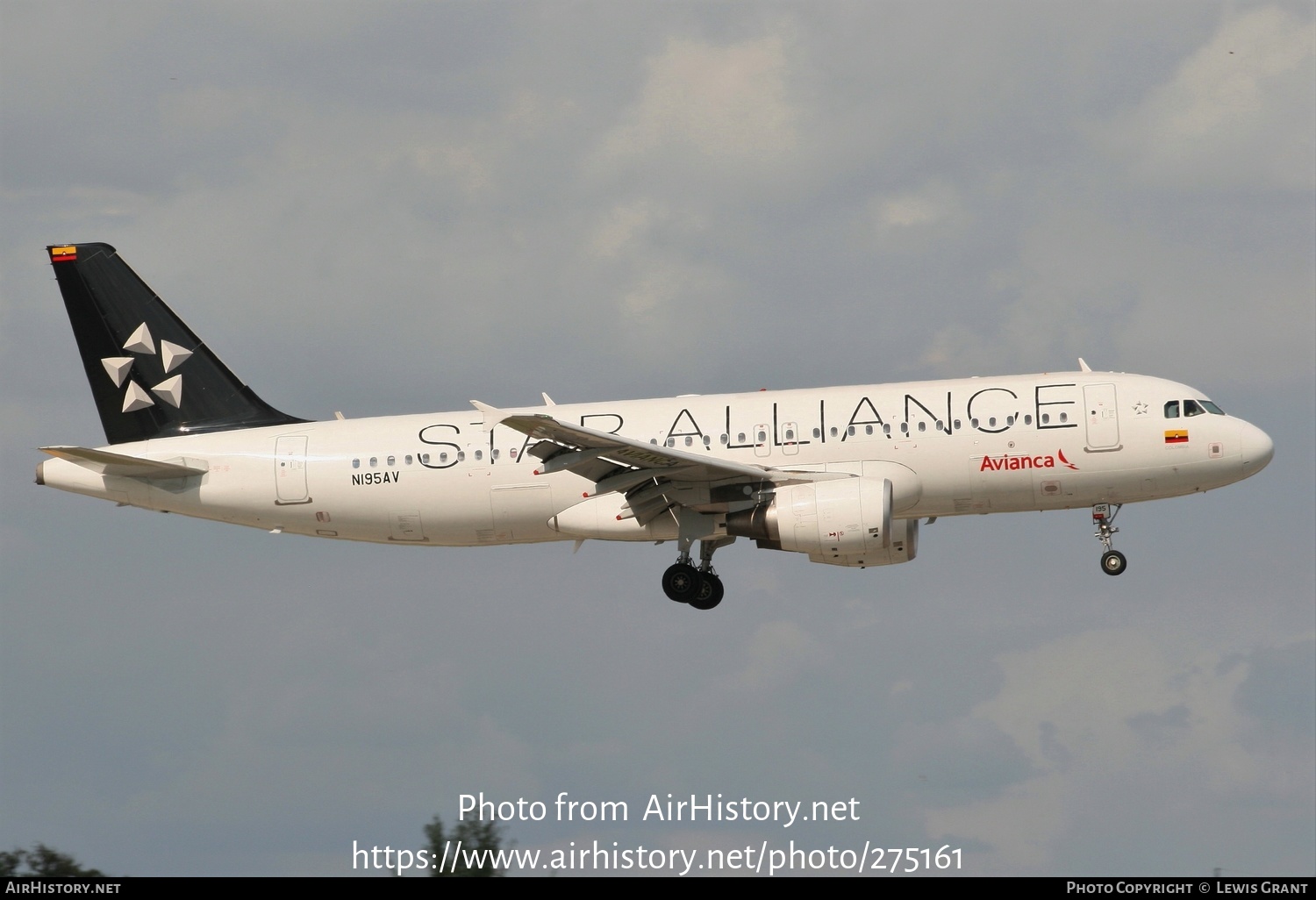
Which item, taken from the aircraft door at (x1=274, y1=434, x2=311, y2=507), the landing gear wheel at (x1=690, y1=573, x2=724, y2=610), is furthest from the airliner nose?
the aircraft door at (x1=274, y1=434, x2=311, y2=507)

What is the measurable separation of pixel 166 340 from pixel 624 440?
573 inches

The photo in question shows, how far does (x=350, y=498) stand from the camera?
133 ft

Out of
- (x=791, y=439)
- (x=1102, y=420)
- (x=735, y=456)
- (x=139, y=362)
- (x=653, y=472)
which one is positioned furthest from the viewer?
(x=139, y=362)

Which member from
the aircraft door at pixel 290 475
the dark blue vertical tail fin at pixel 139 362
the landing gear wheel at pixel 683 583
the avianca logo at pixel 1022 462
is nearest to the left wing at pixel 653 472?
the landing gear wheel at pixel 683 583

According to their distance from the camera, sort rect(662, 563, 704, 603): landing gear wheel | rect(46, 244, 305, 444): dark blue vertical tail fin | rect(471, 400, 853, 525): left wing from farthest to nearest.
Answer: rect(46, 244, 305, 444): dark blue vertical tail fin
rect(662, 563, 704, 603): landing gear wheel
rect(471, 400, 853, 525): left wing

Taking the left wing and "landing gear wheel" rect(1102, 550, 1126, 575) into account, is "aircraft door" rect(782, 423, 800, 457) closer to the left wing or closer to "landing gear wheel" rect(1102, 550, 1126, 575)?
the left wing

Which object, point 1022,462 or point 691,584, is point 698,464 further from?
point 1022,462

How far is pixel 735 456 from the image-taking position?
3906 cm

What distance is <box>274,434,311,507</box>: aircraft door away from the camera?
4084 cm

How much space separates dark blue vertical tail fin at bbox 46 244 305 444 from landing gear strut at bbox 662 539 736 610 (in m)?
10.8

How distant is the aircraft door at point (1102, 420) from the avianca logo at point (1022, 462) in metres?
0.68

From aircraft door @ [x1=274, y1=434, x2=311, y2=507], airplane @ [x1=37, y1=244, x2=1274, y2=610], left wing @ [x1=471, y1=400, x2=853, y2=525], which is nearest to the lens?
left wing @ [x1=471, y1=400, x2=853, y2=525]

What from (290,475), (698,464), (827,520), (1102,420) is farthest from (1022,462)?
(290,475)

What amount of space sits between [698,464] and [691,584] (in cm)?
404
